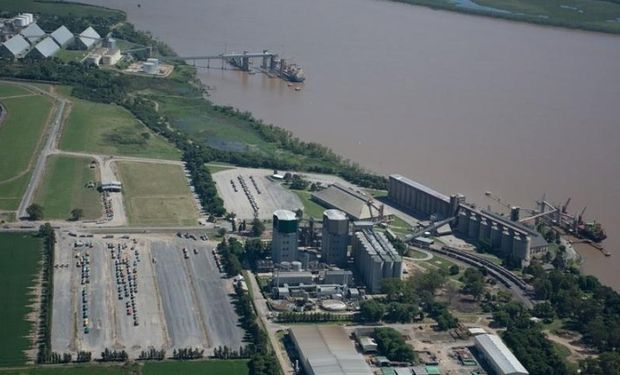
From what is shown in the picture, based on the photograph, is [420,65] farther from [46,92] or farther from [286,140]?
[46,92]

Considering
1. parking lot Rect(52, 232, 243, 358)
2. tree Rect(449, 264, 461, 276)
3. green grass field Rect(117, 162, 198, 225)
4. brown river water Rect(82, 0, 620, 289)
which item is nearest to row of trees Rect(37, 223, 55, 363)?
parking lot Rect(52, 232, 243, 358)

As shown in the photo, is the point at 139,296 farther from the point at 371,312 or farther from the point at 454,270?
the point at 454,270

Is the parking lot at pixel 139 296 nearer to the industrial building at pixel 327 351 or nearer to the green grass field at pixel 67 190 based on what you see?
the industrial building at pixel 327 351

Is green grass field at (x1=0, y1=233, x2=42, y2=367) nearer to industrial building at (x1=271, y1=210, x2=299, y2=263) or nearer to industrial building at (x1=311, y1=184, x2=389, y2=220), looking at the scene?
industrial building at (x1=271, y1=210, x2=299, y2=263)

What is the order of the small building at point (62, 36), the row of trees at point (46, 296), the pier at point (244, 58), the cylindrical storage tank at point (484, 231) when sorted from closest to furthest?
the row of trees at point (46, 296) → the cylindrical storage tank at point (484, 231) → the pier at point (244, 58) → the small building at point (62, 36)

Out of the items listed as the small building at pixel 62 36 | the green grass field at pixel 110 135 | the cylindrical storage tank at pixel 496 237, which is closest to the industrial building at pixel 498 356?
the cylindrical storage tank at pixel 496 237
